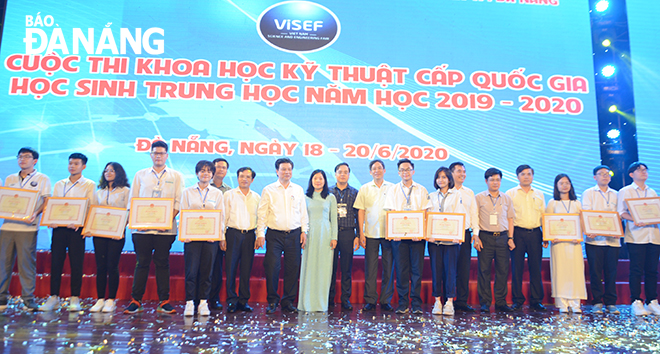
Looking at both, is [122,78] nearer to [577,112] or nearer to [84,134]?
[84,134]

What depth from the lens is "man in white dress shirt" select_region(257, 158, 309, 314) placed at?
12.1ft

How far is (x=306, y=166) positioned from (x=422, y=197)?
4.98 feet

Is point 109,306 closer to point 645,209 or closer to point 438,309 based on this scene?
point 438,309

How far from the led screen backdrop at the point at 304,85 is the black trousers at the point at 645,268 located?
46.9 inches

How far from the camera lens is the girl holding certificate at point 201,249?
3355 mm

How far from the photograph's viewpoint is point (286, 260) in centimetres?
379

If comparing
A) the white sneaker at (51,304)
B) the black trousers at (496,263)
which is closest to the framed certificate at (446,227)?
the black trousers at (496,263)

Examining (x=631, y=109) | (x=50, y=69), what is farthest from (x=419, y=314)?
(x=50, y=69)

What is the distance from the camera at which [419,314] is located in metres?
3.61

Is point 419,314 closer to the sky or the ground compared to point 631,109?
closer to the ground

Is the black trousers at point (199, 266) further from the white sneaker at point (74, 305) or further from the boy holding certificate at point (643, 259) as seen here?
the boy holding certificate at point (643, 259)

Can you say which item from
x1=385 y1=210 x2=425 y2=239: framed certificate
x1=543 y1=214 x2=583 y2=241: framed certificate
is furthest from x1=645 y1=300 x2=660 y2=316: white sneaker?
x1=385 y1=210 x2=425 y2=239: framed certificate

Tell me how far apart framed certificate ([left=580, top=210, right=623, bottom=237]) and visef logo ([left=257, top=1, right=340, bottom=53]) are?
3.47 meters

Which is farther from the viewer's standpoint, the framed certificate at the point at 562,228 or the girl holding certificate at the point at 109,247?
the framed certificate at the point at 562,228
